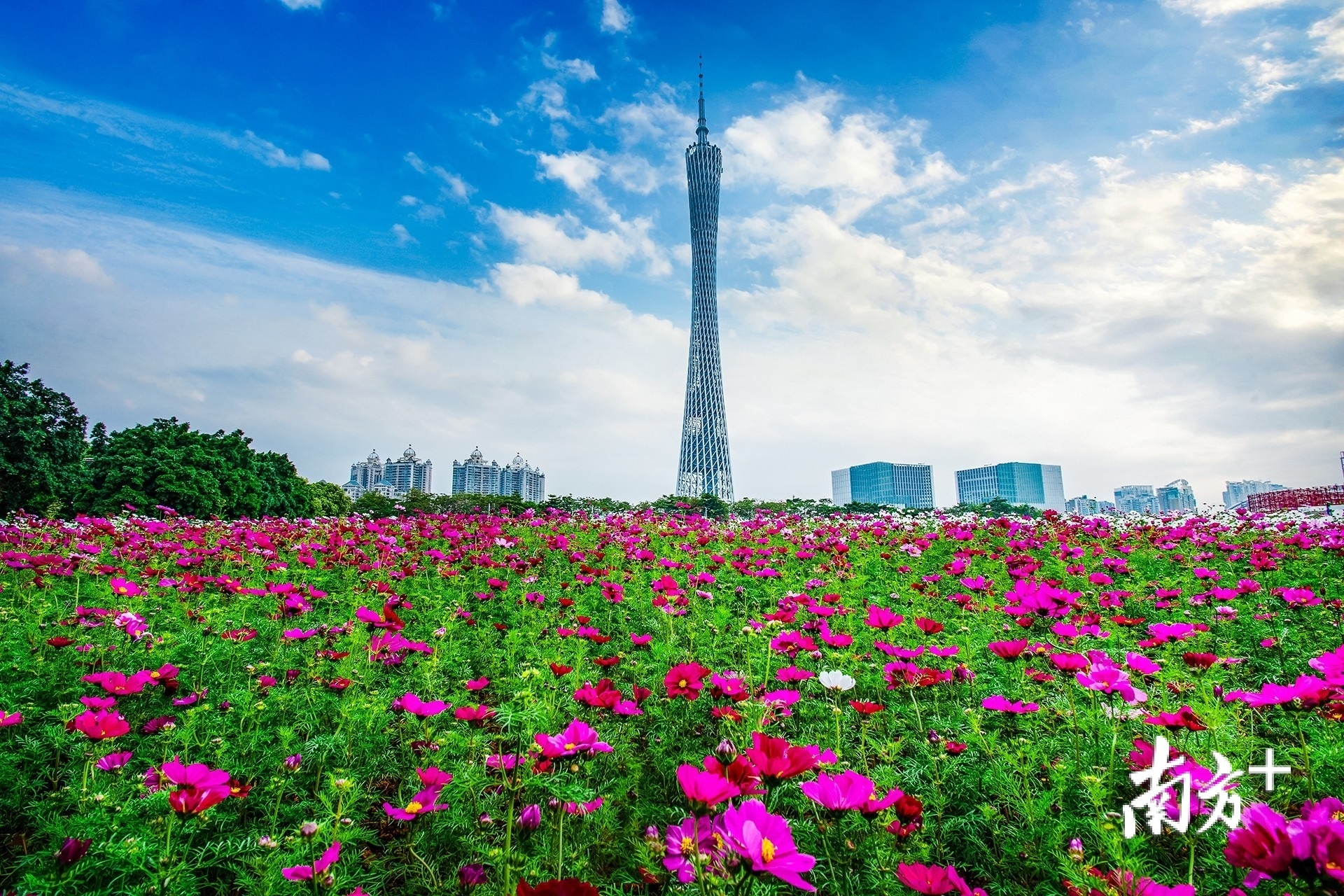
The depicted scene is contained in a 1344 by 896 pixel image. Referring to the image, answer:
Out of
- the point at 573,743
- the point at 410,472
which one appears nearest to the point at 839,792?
the point at 573,743

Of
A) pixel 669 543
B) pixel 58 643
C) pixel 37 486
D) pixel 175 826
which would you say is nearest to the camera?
pixel 175 826

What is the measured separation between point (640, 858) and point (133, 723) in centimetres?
211

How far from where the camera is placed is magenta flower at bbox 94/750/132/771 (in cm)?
177

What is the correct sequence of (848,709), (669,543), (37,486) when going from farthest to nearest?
(37,486) < (669,543) < (848,709)

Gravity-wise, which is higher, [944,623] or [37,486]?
[37,486]

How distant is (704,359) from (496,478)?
140 feet

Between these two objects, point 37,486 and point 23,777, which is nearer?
point 23,777

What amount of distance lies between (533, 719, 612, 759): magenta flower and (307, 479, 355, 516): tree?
91.1 ft

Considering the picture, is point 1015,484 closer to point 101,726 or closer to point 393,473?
point 393,473

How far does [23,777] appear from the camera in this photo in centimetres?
205

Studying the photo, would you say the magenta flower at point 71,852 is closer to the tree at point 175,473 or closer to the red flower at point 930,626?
the red flower at point 930,626

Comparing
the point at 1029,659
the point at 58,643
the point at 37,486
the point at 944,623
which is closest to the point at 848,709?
the point at 1029,659

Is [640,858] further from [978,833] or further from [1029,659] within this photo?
[1029,659]

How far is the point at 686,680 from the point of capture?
1.68 meters
